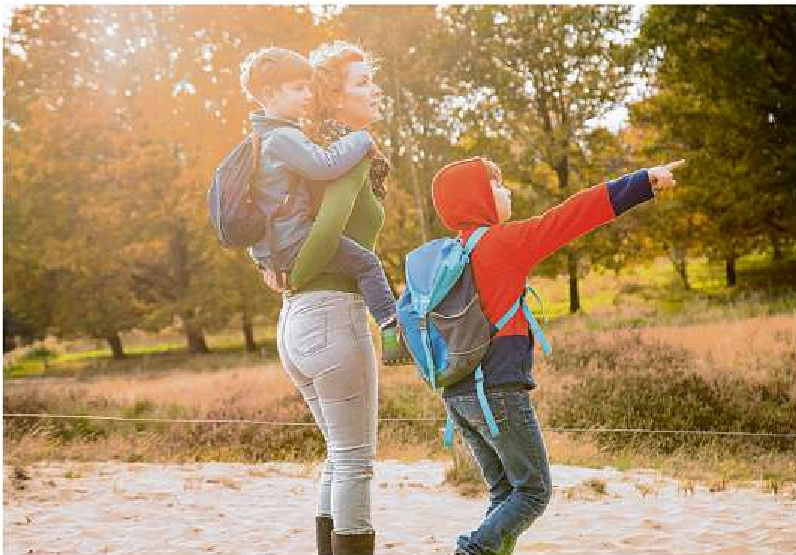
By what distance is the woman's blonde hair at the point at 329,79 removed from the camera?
2146 millimetres

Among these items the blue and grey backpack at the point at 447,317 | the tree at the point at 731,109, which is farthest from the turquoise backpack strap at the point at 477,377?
the tree at the point at 731,109

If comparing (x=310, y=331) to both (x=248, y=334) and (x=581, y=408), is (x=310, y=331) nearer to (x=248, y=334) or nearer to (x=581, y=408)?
(x=581, y=408)

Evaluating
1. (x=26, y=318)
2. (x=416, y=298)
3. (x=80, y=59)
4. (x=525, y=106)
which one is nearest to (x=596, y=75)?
(x=525, y=106)

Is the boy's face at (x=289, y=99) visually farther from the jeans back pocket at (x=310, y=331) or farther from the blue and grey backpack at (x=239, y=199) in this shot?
the jeans back pocket at (x=310, y=331)

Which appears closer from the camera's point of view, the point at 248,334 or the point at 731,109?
the point at 731,109

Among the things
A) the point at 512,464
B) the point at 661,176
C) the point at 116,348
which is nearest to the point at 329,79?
the point at 661,176

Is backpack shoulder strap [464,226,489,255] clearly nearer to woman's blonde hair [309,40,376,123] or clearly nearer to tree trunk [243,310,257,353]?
woman's blonde hair [309,40,376,123]

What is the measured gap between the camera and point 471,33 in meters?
8.59

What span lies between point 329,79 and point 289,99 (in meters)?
0.11

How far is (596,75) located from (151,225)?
13.7ft

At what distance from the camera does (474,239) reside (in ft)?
6.86

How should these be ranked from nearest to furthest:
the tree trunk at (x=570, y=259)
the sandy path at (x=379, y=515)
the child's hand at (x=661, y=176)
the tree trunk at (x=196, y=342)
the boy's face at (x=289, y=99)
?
the child's hand at (x=661, y=176), the boy's face at (x=289, y=99), the sandy path at (x=379, y=515), the tree trunk at (x=570, y=259), the tree trunk at (x=196, y=342)

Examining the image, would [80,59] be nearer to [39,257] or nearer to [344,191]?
[39,257]

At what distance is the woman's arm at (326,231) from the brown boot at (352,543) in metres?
0.51
